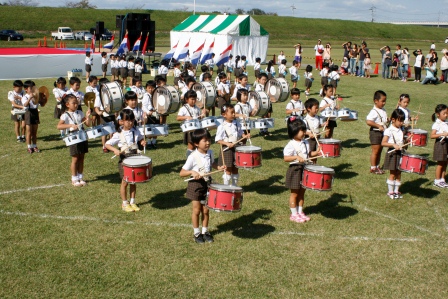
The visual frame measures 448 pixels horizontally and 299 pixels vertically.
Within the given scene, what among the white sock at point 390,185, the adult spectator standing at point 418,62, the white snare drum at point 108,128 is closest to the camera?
the white snare drum at point 108,128

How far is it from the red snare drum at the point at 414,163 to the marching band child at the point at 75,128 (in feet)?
19.0

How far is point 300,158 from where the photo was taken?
711cm

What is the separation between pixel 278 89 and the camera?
505 inches

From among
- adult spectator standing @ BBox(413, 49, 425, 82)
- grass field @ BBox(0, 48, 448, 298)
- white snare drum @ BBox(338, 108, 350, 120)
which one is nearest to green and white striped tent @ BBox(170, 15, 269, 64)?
adult spectator standing @ BBox(413, 49, 425, 82)

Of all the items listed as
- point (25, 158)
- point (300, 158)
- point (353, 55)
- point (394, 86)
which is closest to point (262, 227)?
point (300, 158)

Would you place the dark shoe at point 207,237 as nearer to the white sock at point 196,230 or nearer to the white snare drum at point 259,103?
the white sock at point 196,230

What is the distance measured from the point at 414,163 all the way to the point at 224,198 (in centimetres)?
376

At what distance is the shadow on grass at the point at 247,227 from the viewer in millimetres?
7132

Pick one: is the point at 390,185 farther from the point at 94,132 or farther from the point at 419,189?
the point at 94,132

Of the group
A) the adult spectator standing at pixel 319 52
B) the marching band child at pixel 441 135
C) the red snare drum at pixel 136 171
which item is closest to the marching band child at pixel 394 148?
the marching band child at pixel 441 135

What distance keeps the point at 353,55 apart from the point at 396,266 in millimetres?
25062

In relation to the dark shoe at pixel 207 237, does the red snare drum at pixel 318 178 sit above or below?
above

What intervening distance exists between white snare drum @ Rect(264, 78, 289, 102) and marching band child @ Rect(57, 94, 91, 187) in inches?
221

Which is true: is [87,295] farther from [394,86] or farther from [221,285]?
[394,86]
